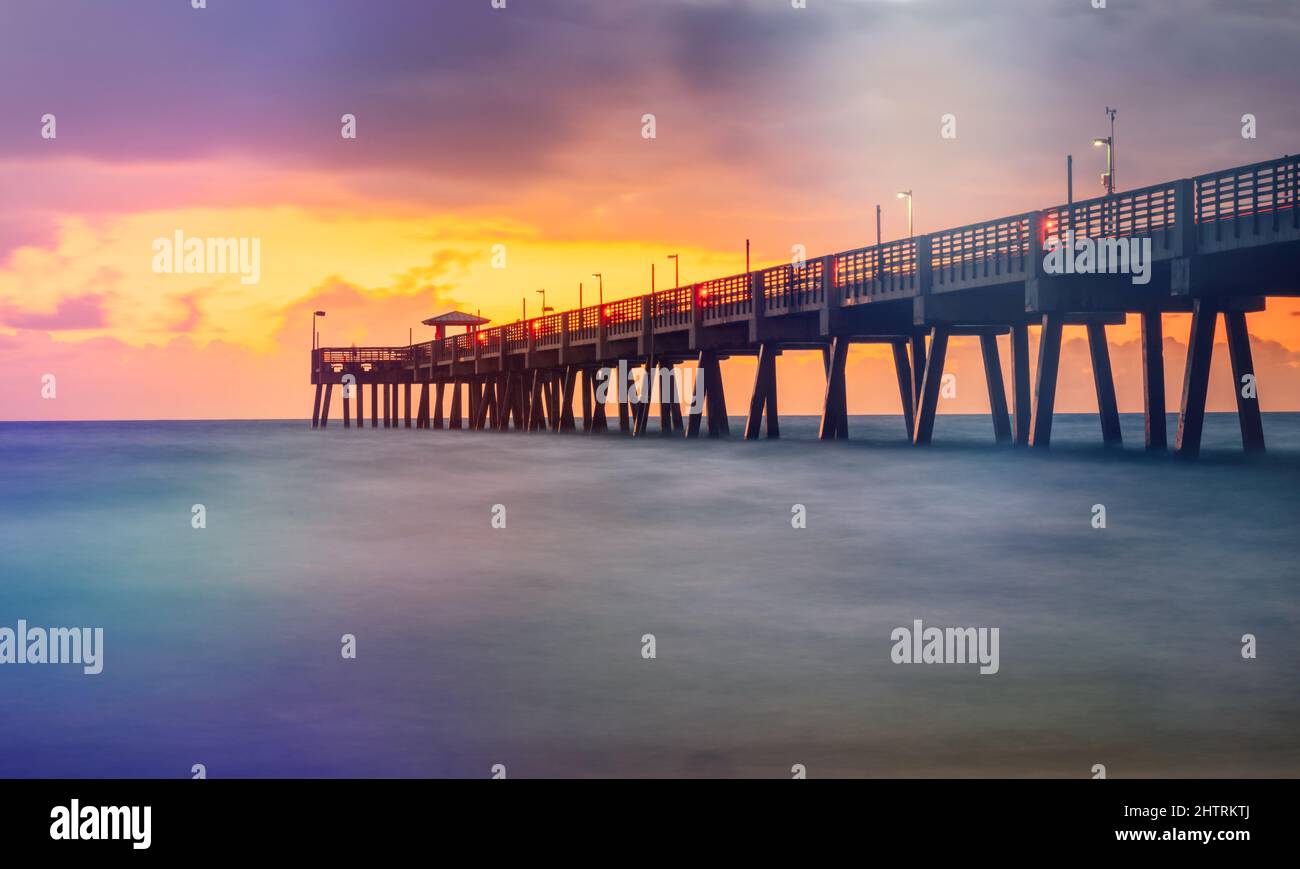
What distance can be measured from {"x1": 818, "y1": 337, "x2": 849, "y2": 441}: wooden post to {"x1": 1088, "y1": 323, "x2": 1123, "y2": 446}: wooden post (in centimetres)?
942

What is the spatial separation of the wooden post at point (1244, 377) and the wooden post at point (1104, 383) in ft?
16.7

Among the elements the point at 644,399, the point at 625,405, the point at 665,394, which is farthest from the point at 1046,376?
the point at 625,405

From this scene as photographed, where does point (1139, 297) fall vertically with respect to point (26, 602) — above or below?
above

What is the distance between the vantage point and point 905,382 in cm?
6300

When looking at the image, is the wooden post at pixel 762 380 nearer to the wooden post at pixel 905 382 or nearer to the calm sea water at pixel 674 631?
the wooden post at pixel 905 382

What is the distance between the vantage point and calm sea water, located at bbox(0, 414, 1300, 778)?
9.69 metres

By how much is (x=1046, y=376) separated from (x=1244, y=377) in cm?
557

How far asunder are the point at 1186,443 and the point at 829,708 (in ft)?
102

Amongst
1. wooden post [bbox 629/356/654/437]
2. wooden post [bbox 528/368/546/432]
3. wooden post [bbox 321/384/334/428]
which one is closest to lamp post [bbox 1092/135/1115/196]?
wooden post [bbox 629/356/654/437]

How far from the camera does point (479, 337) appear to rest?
345 ft

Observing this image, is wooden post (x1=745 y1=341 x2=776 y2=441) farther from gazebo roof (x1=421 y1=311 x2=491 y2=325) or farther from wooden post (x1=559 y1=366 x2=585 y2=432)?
gazebo roof (x1=421 y1=311 x2=491 y2=325)
